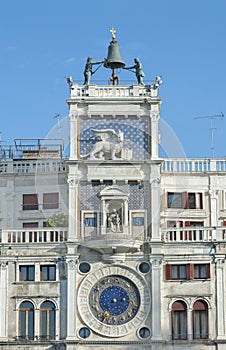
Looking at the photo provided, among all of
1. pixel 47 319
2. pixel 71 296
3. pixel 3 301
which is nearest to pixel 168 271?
pixel 71 296

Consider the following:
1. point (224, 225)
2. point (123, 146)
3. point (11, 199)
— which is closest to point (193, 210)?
point (224, 225)

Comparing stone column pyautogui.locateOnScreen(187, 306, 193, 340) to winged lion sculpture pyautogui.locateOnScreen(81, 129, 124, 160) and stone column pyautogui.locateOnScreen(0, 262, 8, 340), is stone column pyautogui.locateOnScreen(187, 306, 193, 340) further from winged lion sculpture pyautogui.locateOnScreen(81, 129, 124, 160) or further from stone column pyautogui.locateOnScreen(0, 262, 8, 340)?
stone column pyautogui.locateOnScreen(0, 262, 8, 340)

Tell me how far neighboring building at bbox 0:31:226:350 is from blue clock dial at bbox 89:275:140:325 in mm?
57

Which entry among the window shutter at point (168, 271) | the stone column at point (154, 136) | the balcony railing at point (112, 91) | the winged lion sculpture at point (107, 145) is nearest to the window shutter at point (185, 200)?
the stone column at point (154, 136)

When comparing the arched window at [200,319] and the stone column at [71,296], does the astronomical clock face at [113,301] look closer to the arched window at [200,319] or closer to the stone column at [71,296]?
the stone column at [71,296]

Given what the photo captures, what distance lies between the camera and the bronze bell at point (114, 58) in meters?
66.9

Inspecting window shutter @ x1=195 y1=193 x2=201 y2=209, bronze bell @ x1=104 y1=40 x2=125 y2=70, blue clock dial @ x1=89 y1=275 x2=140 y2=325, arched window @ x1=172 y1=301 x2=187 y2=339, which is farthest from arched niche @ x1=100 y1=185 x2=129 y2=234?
bronze bell @ x1=104 y1=40 x2=125 y2=70

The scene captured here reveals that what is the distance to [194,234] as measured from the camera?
62.3 meters

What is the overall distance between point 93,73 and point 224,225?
488 inches

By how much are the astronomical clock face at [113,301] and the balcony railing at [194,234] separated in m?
3.06

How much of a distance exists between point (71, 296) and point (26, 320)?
2.90 m

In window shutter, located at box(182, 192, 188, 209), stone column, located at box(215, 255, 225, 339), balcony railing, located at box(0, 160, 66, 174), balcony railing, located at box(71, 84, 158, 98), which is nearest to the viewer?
stone column, located at box(215, 255, 225, 339)

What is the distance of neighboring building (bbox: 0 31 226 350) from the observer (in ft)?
198

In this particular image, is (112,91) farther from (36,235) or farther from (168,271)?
(168,271)
